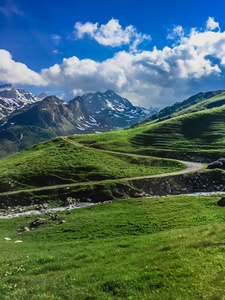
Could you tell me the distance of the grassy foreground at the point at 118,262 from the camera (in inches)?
600

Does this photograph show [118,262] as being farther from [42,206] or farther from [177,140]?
[177,140]

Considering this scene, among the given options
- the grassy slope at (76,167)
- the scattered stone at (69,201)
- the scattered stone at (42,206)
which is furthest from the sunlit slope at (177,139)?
the scattered stone at (42,206)

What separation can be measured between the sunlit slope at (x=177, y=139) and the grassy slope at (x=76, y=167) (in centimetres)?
2078

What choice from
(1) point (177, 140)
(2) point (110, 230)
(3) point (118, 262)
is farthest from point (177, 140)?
(3) point (118, 262)

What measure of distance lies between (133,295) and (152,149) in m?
104

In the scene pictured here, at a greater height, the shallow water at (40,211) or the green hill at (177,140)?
the green hill at (177,140)

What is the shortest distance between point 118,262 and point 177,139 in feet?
411

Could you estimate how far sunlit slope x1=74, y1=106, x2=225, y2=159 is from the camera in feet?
371

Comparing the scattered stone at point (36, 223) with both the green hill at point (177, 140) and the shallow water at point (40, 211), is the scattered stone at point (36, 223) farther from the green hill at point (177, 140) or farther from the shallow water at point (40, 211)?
the green hill at point (177, 140)

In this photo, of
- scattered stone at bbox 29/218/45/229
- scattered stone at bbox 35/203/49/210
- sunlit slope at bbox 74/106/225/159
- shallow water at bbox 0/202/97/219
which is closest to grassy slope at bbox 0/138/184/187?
scattered stone at bbox 35/203/49/210

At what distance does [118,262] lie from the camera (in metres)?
20.9

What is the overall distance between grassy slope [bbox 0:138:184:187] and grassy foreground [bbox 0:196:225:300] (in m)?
35.2

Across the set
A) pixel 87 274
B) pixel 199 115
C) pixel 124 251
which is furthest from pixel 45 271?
pixel 199 115

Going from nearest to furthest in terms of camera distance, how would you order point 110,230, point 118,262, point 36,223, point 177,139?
point 118,262
point 110,230
point 36,223
point 177,139
